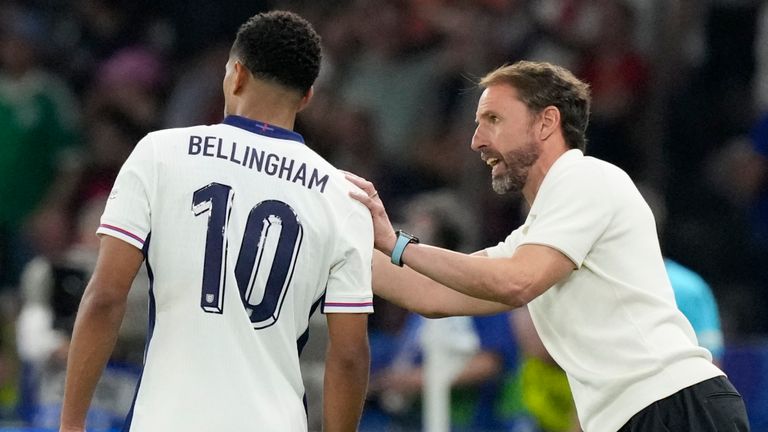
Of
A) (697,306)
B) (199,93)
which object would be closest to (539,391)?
(697,306)

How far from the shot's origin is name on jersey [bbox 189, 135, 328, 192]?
373cm

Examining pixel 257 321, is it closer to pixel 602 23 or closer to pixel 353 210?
pixel 353 210

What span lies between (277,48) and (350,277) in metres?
0.61

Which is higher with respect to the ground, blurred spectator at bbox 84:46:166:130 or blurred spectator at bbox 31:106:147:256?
blurred spectator at bbox 84:46:166:130

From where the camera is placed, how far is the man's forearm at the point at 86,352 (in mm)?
3611

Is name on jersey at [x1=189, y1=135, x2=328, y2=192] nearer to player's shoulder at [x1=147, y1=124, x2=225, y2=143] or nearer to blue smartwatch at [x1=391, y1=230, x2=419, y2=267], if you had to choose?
player's shoulder at [x1=147, y1=124, x2=225, y2=143]

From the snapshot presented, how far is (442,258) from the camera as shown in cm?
427

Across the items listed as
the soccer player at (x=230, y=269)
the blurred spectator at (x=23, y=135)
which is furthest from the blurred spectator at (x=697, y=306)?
the blurred spectator at (x=23, y=135)

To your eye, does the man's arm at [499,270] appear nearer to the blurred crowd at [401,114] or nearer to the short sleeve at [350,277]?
the short sleeve at [350,277]

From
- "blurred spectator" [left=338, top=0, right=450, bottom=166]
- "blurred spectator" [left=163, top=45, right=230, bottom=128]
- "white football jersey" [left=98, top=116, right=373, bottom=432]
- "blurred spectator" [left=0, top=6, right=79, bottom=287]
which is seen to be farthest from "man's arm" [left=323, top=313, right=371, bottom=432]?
"blurred spectator" [left=0, top=6, right=79, bottom=287]

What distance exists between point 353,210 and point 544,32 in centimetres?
568

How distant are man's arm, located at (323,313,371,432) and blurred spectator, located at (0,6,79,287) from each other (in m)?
6.26

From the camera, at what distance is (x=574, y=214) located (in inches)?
167

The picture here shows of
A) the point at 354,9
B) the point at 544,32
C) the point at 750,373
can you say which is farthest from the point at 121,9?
the point at 750,373
